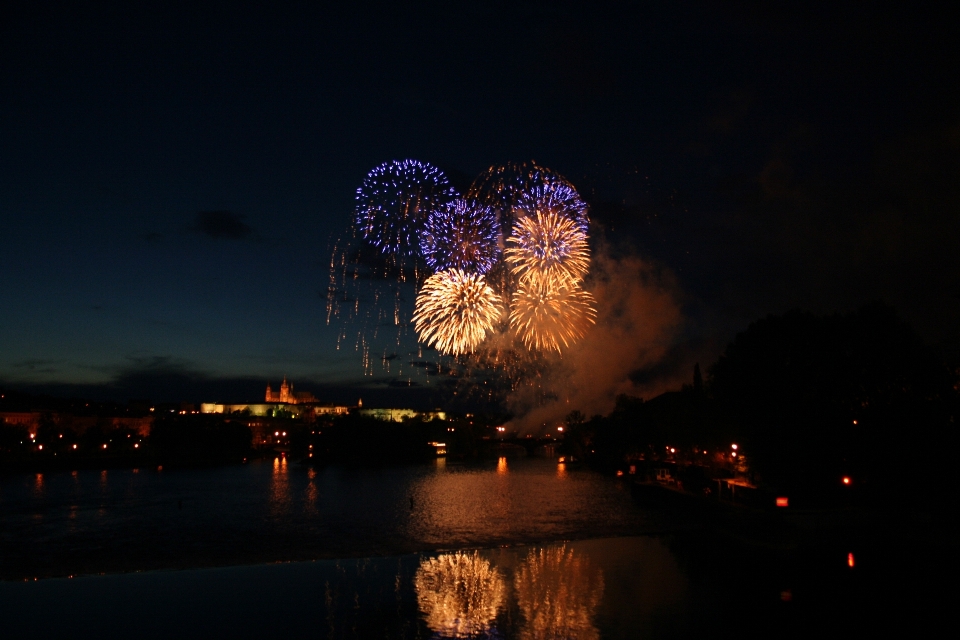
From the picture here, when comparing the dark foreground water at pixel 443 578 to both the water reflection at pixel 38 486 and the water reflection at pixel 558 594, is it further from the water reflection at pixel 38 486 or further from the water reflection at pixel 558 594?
the water reflection at pixel 38 486

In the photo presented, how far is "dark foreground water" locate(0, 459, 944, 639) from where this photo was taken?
45.1 ft

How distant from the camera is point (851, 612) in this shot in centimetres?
1455

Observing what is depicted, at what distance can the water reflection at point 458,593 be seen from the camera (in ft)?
44.4

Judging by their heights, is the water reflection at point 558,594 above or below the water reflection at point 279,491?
above

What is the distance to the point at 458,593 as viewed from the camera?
16.0m

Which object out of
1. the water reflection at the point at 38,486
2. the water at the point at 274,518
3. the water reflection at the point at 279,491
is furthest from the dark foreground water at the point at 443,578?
the water reflection at the point at 38,486

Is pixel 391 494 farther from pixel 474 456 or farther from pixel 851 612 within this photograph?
pixel 474 456

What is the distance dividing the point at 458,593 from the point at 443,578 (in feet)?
5.52

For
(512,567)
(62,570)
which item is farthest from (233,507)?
(512,567)

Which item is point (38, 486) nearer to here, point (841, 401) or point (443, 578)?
point (443, 578)

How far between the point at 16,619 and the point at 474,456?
283 ft

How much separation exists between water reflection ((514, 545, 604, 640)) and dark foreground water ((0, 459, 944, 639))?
0.05m

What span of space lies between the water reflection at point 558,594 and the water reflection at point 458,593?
2.31ft

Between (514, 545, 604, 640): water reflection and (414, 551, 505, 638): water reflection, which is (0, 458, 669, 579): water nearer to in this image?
(414, 551, 505, 638): water reflection
